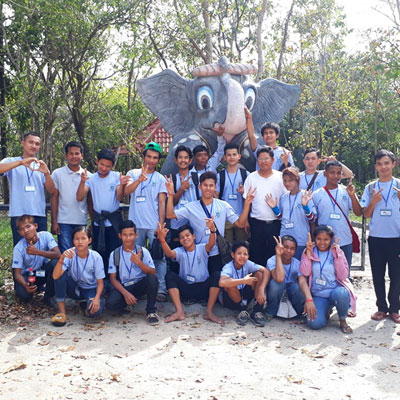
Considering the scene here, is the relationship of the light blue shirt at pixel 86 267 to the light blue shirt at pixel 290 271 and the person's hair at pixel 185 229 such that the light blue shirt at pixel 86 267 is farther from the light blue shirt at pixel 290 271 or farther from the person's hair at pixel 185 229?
the light blue shirt at pixel 290 271

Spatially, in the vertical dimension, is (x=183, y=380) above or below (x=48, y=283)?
below

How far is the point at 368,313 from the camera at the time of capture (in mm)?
5062

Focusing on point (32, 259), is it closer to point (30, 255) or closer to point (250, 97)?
point (30, 255)

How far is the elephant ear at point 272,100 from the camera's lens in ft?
20.7

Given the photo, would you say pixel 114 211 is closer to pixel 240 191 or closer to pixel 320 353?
pixel 240 191

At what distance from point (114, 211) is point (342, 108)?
8.92 metres

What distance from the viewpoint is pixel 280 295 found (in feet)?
15.6

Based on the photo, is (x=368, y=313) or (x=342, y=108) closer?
(x=368, y=313)

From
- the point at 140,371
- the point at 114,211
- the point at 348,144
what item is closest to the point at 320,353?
the point at 140,371

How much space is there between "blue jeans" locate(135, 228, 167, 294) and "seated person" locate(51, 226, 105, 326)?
0.56 m

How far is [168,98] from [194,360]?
360 centimetres

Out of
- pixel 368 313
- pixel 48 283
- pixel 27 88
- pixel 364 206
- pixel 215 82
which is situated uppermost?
pixel 27 88

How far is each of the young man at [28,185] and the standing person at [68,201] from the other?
130mm

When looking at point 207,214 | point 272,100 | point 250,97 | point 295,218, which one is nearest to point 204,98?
point 250,97
